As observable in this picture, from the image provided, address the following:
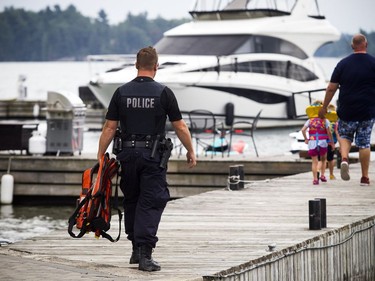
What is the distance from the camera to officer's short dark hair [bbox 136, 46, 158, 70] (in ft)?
33.0

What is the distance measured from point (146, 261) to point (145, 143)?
88 cm

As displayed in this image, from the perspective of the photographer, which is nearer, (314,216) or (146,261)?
(146,261)

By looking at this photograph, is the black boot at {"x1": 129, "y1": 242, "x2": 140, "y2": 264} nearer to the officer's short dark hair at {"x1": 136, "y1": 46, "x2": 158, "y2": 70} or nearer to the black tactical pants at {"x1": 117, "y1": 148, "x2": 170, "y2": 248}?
the black tactical pants at {"x1": 117, "y1": 148, "x2": 170, "y2": 248}

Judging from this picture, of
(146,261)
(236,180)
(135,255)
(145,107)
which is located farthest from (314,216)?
(236,180)

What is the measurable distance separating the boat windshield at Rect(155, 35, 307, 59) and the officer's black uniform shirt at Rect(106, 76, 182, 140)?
1504 inches

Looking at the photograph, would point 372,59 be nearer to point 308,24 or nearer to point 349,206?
point 349,206

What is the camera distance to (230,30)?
4916 cm

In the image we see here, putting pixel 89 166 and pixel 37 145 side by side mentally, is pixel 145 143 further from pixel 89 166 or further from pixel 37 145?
pixel 37 145

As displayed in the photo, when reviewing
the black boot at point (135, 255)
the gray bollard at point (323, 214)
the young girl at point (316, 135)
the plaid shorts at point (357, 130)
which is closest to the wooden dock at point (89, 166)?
the young girl at point (316, 135)

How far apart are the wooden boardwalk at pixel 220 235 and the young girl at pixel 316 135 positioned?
47 cm

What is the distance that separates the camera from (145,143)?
10016mm

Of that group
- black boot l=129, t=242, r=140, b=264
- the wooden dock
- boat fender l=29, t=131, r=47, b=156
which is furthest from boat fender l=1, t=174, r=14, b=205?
black boot l=129, t=242, r=140, b=264

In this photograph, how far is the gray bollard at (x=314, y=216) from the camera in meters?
12.2

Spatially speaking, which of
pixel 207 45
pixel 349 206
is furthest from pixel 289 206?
pixel 207 45
